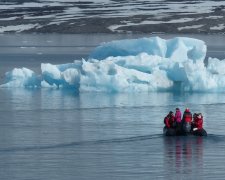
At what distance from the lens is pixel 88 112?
21359mm

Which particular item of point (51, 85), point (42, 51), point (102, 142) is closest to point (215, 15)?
point (42, 51)

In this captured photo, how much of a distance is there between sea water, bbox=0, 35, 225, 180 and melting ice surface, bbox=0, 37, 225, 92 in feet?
0.89

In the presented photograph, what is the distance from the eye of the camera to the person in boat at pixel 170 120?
17484 millimetres

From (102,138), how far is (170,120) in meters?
1.25

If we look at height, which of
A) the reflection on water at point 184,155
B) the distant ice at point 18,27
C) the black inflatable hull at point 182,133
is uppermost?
the distant ice at point 18,27

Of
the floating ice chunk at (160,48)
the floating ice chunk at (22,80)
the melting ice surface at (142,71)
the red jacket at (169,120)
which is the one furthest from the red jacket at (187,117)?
the floating ice chunk at (22,80)

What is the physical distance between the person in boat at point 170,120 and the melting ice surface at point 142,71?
627 cm

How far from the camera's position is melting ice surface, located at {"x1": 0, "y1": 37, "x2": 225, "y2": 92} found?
24.1 metres

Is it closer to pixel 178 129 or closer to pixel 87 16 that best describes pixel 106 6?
pixel 87 16

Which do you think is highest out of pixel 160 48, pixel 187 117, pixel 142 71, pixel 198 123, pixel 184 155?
pixel 160 48

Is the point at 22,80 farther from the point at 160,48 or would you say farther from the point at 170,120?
the point at 170,120

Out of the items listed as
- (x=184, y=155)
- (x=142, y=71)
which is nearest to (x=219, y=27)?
(x=142, y=71)

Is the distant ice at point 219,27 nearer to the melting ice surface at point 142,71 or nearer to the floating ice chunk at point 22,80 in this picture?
the melting ice surface at point 142,71

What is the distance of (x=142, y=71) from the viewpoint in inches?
979
